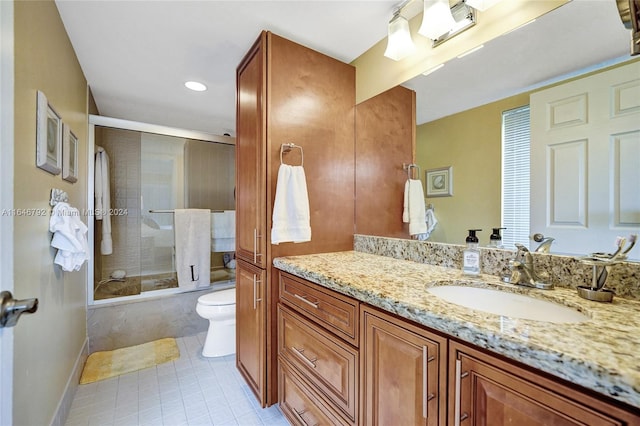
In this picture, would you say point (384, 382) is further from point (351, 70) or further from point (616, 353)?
point (351, 70)

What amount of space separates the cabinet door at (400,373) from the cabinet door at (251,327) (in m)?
0.77

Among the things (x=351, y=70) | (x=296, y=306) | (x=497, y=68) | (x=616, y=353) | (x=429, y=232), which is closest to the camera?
(x=616, y=353)

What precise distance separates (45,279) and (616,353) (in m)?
1.95

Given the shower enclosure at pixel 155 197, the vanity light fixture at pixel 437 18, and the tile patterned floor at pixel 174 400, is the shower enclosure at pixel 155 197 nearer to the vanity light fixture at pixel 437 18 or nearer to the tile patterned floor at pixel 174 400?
the tile patterned floor at pixel 174 400

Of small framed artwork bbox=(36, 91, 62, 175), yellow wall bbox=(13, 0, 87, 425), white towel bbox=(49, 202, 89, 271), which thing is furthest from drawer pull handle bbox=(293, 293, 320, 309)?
small framed artwork bbox=(36, 91, 62, 175)

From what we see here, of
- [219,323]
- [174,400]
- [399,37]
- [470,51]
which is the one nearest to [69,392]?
[174,400]

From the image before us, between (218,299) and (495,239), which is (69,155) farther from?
(495,239)

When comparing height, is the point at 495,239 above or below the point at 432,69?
below

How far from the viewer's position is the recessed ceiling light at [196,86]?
7.11 ft

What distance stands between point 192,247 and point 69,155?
1.51 m

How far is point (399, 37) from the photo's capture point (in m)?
1.43

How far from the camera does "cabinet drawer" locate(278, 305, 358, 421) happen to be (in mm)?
993

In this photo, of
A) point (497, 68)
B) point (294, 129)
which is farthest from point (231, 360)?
point (497, 68)

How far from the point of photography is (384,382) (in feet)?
2.82
